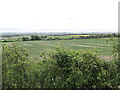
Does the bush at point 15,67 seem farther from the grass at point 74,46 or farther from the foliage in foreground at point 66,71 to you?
the grass at point 74,46

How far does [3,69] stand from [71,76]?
291 cm

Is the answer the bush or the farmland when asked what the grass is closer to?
the farmland

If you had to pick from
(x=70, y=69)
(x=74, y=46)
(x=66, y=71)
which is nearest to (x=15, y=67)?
(x=66, y=71)

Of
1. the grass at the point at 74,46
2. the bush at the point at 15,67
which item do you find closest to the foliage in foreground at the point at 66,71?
the bush at the point at 15,67

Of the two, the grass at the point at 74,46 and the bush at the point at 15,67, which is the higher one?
the grass at the point at 74,46

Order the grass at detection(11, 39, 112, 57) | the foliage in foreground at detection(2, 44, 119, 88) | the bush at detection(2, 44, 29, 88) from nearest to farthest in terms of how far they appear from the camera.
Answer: the foliage in foreground at detection(2, 44, 119, 88), the grass at detection(11, 39, 112, 57), the bush at detection(2, 44, 29, 88)

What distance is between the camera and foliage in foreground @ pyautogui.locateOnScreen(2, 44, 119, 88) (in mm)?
3969

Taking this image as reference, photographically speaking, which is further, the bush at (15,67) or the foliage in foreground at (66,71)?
the bush at (15,67)

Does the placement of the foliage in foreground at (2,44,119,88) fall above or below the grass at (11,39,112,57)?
below

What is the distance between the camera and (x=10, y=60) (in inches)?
198

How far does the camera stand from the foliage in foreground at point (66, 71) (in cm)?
397

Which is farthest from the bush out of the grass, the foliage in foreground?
the grass
